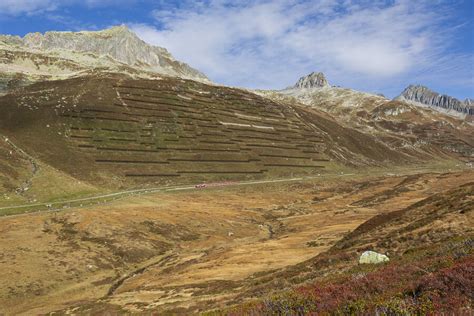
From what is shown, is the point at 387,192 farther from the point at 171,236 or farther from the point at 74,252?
the point at 74,252

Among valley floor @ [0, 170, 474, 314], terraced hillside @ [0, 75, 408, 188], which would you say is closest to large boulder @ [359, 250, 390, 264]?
valley floor @ [0, 170, 474, 314]

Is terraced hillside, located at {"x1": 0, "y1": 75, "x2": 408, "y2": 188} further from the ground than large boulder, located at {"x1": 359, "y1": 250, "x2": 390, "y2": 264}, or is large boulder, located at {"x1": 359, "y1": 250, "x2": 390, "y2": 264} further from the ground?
terraced hillside, located at {"x1": 0, "y1": 75, "x2": 408, "y2": 188}

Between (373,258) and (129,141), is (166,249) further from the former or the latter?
(129,141)

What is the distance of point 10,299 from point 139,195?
6616cm

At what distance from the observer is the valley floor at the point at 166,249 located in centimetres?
3900

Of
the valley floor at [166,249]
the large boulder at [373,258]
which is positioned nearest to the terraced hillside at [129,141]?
the valley floor at [166,249]

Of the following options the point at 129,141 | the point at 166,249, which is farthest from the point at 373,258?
the point at 129,141

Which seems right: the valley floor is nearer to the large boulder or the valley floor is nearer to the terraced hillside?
the large boulder

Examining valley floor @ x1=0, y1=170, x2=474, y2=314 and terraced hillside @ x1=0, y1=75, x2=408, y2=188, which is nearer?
valley floor @ x1=0, y1=170, x2=474, y2=314

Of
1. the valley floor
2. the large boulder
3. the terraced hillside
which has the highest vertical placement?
the terraced hillside

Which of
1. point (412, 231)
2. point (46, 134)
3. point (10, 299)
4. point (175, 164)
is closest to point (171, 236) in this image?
point (10, 299)

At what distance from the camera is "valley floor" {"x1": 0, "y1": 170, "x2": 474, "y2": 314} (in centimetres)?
3900

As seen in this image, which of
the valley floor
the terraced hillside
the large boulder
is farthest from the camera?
the terraced hillside

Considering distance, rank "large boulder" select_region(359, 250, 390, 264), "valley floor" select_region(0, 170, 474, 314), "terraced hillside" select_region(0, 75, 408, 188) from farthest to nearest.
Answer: "terraced hillside" select_region(0, 75, 408, 188), "valley floor" select_region(0, 170, 474, 314), "large boulder" select_region(359, 250, 390, 264)
